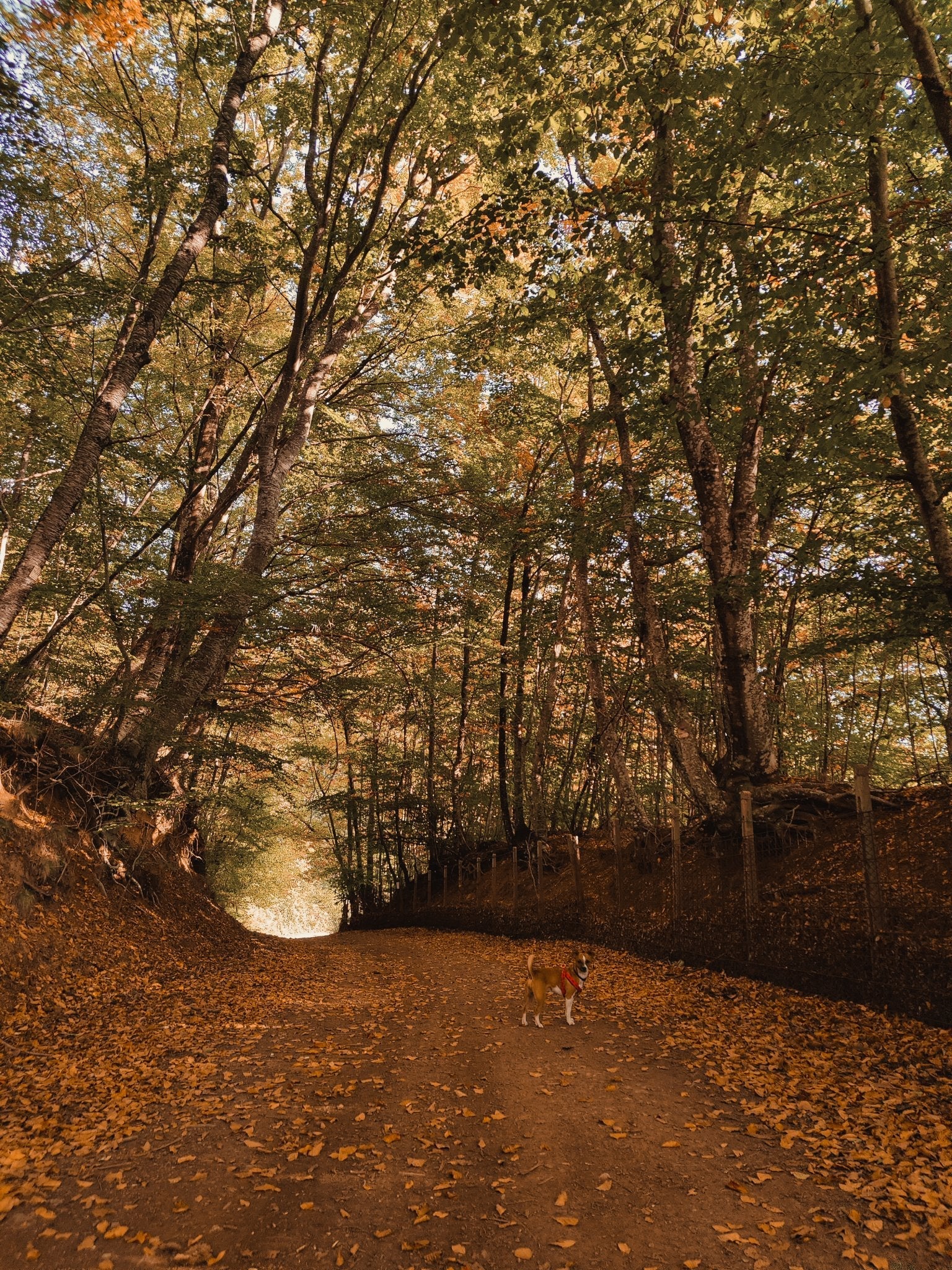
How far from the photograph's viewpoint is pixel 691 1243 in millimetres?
3199

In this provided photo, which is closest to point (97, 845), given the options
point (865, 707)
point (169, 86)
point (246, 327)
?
point (246, 327)

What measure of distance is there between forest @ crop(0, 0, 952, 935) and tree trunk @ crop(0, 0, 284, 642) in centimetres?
5

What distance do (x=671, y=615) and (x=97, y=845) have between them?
35.3 feet

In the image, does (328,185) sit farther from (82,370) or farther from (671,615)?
(671,615)

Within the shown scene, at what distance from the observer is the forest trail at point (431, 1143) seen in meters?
3.19

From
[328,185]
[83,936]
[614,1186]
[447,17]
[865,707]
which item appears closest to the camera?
[614,1186]

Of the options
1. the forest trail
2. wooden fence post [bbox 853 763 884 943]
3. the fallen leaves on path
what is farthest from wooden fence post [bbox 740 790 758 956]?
wooden fence post [bbox 853 763 884 943]

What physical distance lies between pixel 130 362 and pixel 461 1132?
8.31 metres

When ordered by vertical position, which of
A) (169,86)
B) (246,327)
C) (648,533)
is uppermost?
(169,86)

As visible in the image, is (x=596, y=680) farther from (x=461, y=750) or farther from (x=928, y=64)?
(x=928, y=64)

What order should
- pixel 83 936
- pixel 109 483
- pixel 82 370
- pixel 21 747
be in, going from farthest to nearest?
pixel 109 483 → pixel 82 370 → pixel 21 747 → pixel 83 936

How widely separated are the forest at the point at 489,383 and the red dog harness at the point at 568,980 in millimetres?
3764

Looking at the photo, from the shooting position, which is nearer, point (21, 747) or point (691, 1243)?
point (691, 1243)

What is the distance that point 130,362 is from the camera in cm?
753
